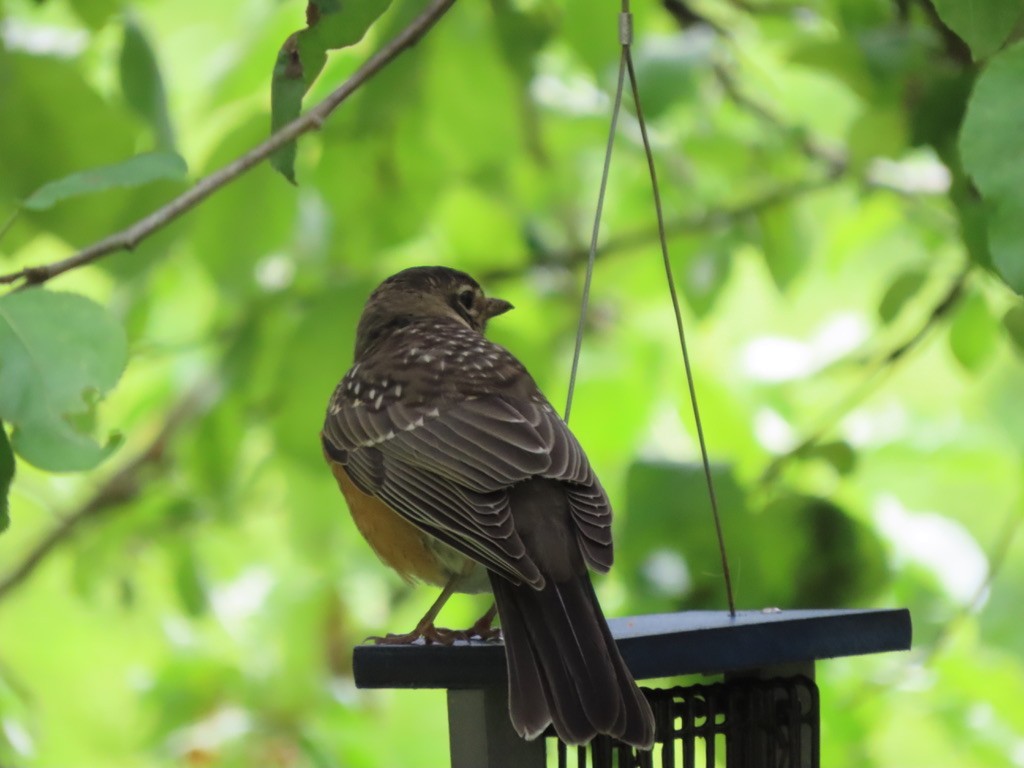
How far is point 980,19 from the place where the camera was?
167 cm

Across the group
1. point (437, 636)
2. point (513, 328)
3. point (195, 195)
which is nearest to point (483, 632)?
point (437, 636)

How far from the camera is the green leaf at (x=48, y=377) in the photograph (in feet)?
5.50

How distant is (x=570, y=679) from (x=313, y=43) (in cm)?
96

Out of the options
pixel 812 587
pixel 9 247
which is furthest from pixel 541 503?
pixel 9 247

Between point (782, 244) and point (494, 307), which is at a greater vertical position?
point (782, 244)

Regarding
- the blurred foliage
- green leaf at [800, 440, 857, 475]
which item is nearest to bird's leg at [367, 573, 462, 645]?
the blurred foliage

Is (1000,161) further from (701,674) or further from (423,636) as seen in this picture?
(423,636)

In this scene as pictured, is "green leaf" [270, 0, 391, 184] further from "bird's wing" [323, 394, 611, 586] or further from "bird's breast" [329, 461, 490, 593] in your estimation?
"bird's breast" [329, 461, 490, 593]

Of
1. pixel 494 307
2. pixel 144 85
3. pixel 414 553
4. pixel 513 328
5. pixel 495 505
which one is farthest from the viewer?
pixel 513 328

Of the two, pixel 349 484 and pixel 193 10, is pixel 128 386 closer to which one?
pixel 193 10

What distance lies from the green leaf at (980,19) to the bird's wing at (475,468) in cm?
93

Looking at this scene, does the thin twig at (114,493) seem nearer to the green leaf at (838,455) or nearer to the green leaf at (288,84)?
the green leaf at (838,455)

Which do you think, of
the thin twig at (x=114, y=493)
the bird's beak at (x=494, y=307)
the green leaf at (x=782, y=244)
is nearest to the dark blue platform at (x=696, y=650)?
the bird's beak at (x=494, y=307)

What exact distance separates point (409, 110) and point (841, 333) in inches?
74.5
